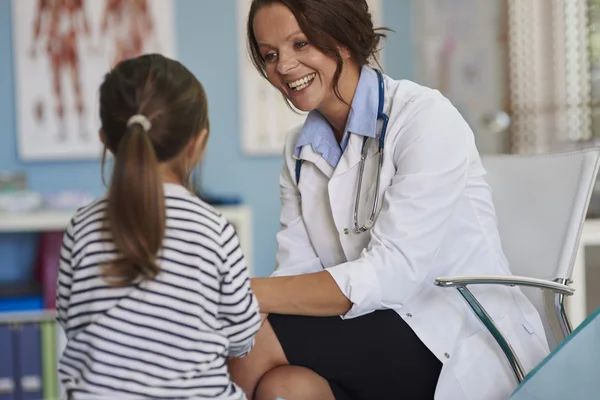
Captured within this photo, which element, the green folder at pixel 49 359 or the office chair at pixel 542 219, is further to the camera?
the green folder at pixel 49 359

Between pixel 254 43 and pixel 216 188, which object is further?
pixel 216 188

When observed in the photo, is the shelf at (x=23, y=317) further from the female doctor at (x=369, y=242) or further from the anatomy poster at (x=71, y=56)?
the female doctor at (x=369, y=242)

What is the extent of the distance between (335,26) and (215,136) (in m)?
1.83

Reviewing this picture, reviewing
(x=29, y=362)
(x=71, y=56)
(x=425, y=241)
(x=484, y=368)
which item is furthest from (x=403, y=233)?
(x=71, y=56)

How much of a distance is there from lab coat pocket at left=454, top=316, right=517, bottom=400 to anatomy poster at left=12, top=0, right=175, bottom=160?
2139mm

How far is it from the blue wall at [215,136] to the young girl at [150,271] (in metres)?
2.14

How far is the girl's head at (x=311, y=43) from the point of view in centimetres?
154

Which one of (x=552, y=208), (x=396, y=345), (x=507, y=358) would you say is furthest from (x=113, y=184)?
(x=552, y=208)

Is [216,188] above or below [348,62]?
below

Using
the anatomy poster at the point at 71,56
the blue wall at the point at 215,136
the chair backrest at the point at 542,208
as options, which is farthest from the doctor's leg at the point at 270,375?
the anatomy poster at the point at 71,56

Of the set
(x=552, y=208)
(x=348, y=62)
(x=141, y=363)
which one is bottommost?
(x=141, y=363)

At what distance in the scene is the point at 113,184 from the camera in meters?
1.12

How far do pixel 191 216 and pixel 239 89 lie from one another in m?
2.25

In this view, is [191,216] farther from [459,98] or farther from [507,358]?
[459,98]
